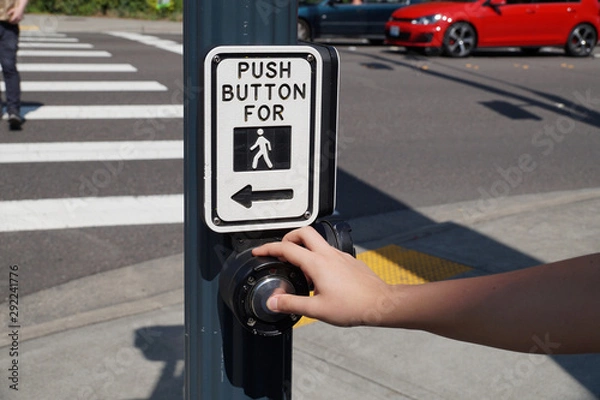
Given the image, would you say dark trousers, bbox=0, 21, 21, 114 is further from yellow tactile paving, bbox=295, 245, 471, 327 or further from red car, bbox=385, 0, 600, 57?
red car, bbox=385, 0, 600, 57

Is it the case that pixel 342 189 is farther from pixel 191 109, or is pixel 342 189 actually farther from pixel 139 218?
pixel 191 109

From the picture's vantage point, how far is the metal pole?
178cm

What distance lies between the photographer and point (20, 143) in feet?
25.9

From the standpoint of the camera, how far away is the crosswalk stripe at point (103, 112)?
9.10 meters

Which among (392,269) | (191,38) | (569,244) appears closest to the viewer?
(191,38)

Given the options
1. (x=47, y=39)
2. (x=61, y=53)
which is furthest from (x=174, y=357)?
(x=47, y=39)

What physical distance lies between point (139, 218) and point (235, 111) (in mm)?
4388

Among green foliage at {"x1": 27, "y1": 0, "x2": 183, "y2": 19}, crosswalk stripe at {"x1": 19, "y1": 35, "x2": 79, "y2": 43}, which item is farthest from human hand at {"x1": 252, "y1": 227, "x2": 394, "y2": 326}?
green foliage at {"x1": 27, "y1": 0, "x2": 183, "y2": 19}

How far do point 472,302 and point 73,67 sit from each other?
12.0 meters

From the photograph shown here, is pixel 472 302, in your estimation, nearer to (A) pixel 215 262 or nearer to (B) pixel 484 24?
(A) pixel 215 262

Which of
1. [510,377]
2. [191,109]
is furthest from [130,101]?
[191,109]

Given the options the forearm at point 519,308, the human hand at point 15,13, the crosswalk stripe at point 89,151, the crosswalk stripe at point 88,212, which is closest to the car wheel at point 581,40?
the crosswalk stripe at point 89,151

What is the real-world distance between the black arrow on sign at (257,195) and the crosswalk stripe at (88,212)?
166 inches

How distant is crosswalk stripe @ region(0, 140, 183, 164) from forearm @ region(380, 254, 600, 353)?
619cm
